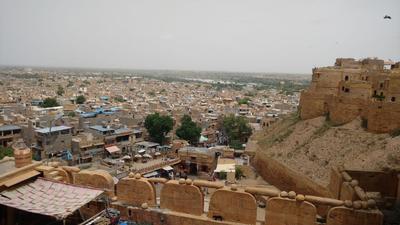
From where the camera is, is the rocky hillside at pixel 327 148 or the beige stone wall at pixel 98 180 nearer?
the beige stone wall at pixel 98 180

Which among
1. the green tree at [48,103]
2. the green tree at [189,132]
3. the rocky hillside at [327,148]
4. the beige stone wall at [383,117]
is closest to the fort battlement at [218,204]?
the rocky hillside at [327,148]

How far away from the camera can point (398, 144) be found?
19156 mm

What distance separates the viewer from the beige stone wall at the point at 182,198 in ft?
25.0

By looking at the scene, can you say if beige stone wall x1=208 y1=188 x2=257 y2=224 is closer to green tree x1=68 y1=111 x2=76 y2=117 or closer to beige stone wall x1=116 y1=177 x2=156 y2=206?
beige stone wall x1=116 y1=177 x2=156 y2=206

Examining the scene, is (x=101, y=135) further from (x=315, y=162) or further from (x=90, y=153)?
(x=315, y=162)

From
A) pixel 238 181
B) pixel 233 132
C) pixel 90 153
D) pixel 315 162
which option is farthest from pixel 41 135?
pixel 315 162

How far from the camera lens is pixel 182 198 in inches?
304

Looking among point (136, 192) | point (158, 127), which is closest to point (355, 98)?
point (158, 127)

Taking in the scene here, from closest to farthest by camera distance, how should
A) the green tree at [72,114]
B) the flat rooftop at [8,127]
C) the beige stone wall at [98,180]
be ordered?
the beige stone wall at [98,180] → the flat rooftop at [8,127] → the green tree at [72,114]

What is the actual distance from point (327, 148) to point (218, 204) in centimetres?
1798

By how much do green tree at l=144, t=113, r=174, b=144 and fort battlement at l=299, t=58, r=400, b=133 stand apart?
1613cm

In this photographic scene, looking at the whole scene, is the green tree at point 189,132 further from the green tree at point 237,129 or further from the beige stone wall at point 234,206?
the beige stone wall at point 234,206

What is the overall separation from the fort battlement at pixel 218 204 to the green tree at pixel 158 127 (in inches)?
1246

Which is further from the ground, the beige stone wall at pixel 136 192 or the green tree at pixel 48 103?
the beige stone wall at pixel 136 192
